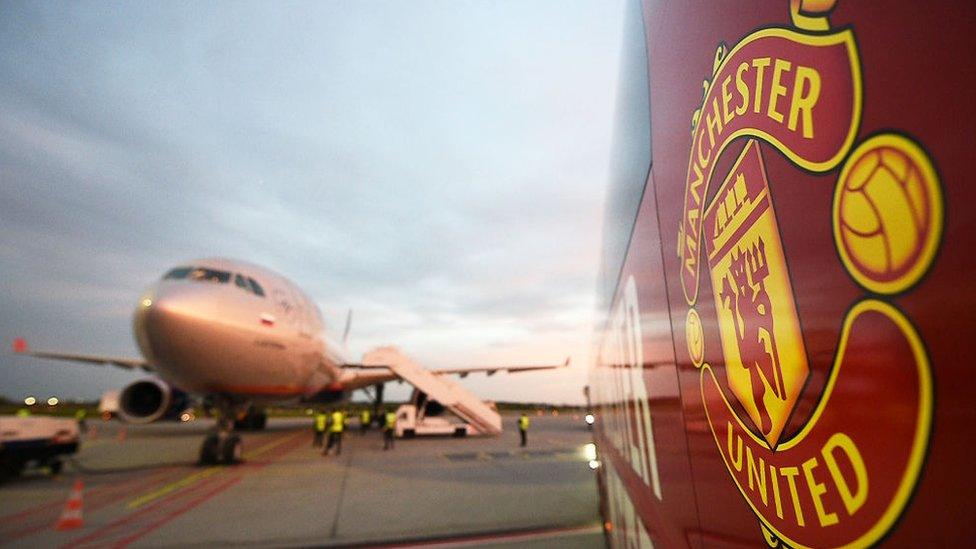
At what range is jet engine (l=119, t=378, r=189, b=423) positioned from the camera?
13.3m

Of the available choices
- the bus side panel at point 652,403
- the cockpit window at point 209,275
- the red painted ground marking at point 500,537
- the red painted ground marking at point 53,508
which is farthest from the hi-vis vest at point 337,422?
the bus side panel at point 652,403

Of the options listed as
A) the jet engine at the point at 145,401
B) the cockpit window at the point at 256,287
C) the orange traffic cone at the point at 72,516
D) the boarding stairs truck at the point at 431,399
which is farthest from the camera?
the boarding stairs truck at the point at 431,399

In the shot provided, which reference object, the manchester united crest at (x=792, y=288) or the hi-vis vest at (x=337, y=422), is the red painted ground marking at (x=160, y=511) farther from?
the manchester united crest at (x=792, y=288)

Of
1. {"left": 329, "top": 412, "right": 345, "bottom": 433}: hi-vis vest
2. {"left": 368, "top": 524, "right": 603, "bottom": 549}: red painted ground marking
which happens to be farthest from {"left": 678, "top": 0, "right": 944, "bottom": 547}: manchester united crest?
{"left": 329, "top": 412, "right": 345, "bottom": 433}: hi-vis vest

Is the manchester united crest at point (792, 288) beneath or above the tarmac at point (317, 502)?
above

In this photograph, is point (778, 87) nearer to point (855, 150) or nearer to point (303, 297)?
point (855, 150)

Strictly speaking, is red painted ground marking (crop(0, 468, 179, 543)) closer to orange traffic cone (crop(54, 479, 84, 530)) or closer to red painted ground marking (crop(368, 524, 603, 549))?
orange traffic cone (crop(54, 479, 84, 530))

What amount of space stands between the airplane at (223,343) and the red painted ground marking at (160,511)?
67.4 inches

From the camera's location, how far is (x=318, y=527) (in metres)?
5.45

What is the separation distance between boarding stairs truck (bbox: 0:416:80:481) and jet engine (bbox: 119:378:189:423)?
4.22 metres

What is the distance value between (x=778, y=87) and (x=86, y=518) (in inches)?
334

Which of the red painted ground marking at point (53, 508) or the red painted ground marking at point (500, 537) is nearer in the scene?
the red painted ground marking at point (500, 537)

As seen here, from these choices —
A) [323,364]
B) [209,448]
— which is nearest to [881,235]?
[209,448]

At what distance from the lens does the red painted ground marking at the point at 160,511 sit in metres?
5.10
